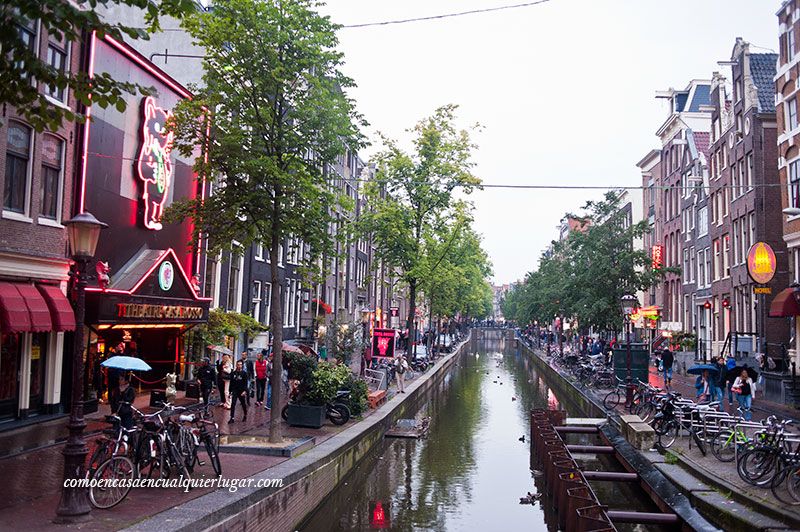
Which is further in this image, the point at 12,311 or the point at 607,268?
the point at 607,268

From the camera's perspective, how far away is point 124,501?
10.3 meters

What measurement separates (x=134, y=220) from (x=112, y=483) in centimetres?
1259

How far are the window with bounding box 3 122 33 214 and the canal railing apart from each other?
13.4 metres

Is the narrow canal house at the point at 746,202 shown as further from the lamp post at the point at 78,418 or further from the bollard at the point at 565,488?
the lamp post at the point at 78,418

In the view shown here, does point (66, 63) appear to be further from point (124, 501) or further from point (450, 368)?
point (450, 368)

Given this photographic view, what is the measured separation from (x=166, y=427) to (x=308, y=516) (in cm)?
353

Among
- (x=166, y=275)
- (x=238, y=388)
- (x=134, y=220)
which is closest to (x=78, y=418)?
(x=238, y=388)

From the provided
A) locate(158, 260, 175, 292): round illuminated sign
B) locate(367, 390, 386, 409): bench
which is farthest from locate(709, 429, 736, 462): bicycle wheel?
locate(158, 260, 175, 292): round illuminated sign

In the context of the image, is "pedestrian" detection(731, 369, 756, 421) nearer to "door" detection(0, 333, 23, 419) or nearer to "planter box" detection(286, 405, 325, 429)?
"planter box" detection(286, 405, 325, 429)

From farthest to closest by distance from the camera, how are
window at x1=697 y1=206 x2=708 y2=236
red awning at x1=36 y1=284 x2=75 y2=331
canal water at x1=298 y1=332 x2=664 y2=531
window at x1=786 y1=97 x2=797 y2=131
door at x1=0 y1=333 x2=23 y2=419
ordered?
window at x1=697 y1=206 x2=708 y2=236
window at x1=786 y1=97 x2=797 y2=131
red awning at x1=36 y1=284 x2=75 y2=331
door at x1=0 y1=333 x2=23 y2=419
canal water at x1=298 y1=332 x2=664 y2=531

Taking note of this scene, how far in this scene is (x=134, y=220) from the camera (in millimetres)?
20969

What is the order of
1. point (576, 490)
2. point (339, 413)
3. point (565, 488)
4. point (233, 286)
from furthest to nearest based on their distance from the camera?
point (233, 286) < point (339, 413) < point (565, 488) < point (576, 490)

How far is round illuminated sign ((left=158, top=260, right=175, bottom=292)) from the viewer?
2089cm

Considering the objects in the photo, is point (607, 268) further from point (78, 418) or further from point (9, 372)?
point (78, 418)
